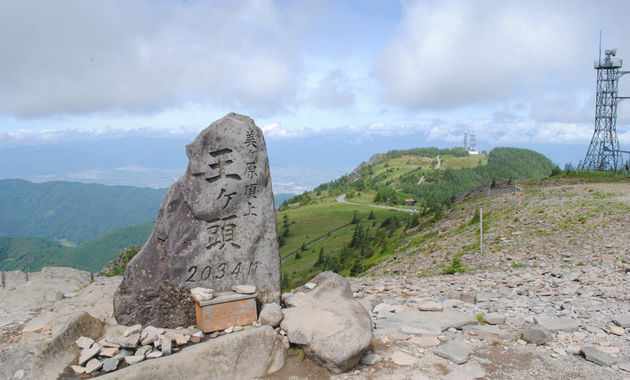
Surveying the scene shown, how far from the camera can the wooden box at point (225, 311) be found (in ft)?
30.0

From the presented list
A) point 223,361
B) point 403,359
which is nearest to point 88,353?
point 223,361

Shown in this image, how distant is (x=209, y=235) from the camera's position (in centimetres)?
1005

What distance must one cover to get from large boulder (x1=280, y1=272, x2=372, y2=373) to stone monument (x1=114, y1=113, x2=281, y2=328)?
5.22 feet

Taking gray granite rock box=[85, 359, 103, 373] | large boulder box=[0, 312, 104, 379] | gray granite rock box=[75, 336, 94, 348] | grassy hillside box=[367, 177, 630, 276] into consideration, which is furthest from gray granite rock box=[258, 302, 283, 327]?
grassy hillside box=[367, 177, 630, 276]

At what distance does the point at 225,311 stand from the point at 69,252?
14212cm

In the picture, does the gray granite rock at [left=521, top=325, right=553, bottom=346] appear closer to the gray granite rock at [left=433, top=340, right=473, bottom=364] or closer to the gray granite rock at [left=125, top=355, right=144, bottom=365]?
the gray granite rock at [left=433, top=340, right=473, bottom=364]

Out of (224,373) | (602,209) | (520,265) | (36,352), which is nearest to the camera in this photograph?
(36,352)

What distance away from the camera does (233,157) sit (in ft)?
33.4

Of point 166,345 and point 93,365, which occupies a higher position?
point 166,345

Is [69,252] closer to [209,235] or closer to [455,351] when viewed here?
[209,235]

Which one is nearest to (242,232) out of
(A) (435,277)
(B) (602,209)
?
(A) (435,277)

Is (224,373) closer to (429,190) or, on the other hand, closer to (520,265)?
(520,265)

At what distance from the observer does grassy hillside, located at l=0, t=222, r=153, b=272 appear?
119562 millimetres

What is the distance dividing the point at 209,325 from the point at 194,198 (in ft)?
9.73
